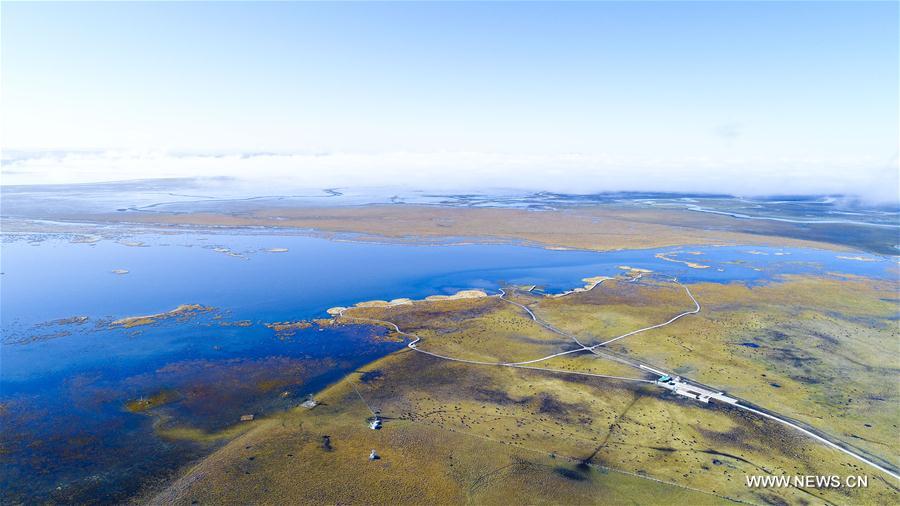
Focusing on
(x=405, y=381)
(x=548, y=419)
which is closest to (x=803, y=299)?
(x=548, y=419)

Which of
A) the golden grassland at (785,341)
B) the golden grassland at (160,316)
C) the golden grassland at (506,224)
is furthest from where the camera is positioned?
the golden grassland at (506,224)

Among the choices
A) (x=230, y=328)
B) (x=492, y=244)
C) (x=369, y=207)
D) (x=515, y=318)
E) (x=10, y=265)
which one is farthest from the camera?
(x=369, y=207)

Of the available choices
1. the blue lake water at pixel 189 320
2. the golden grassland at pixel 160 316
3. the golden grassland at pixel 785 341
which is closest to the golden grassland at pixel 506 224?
the blue lake water at pixel 189 320

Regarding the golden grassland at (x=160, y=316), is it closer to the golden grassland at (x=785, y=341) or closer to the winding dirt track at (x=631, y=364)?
the winding dirt track at (x=631, y=364)

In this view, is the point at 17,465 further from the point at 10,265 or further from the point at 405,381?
the point at 10,265

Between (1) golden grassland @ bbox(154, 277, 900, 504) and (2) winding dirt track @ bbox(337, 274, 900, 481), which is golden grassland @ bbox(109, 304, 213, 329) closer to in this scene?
(2) winding dirt track @ bbox(337, 274, 900, 481)

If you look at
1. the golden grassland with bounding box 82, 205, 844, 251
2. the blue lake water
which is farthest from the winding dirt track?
the golden grassland with bounding box 82, 205, 844, 251
